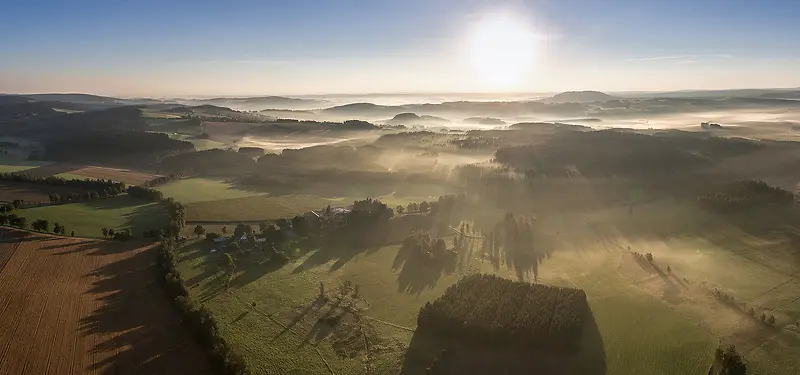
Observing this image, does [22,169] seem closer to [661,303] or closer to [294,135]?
[294,135]

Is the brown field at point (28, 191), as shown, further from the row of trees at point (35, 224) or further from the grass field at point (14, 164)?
the grass field at point (14, 164)

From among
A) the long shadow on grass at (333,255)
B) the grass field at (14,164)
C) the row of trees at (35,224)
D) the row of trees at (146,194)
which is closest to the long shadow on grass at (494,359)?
the long shadow on grass at (333,255)

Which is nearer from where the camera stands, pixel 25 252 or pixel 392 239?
pixel 25 252

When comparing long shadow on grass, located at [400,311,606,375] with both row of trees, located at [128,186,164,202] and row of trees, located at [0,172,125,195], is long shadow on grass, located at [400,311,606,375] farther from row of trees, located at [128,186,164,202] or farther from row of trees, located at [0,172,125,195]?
row of trees, located at [0,172,125,195]

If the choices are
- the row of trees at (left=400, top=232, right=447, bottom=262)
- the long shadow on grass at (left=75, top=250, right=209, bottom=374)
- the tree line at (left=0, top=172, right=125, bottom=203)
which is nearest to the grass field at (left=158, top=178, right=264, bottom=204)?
the tree line at (left=0, top=172, right=125, bottom=203)

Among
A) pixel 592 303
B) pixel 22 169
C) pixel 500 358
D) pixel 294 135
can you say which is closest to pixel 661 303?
pixel 592 303

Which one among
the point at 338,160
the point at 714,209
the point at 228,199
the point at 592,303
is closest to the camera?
the point at 592,303

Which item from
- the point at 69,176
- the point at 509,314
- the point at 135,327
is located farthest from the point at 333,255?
the point at 69,176
